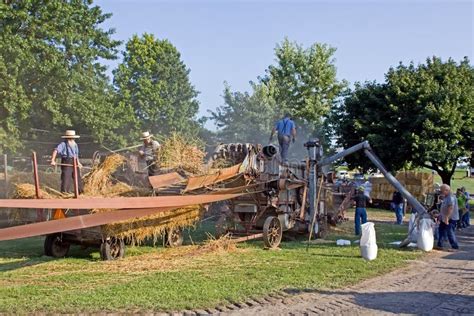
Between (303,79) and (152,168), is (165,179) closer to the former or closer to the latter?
(152,168)

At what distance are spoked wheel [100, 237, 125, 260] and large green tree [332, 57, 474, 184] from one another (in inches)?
682

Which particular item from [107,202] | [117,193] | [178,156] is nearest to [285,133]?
[178,156]

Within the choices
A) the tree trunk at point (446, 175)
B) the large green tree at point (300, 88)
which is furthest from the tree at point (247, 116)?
the tree trunk at point (446, 175)

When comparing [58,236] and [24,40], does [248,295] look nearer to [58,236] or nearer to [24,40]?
[58,236]

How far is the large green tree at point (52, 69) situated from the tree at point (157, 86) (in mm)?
11410

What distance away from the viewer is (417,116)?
80.6 ft

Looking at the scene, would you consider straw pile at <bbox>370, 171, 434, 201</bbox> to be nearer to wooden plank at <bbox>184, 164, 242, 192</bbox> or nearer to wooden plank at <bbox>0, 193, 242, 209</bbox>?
wooden plank at <bbox>184, 164, 242, 192</bbox>

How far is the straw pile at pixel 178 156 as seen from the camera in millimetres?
10961

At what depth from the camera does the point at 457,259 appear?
37.2 ft

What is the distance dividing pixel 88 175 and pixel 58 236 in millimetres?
1691

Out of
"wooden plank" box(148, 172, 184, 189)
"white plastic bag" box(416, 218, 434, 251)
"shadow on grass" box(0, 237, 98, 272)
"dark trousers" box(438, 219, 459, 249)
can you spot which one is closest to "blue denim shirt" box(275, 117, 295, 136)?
"white plastic bag" box(416, 218, 434, 251)

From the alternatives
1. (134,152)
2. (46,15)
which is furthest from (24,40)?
(134,152)

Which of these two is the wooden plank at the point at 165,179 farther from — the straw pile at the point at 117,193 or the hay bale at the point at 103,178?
the hay bale at the point at 103,178

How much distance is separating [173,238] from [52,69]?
611 inches
